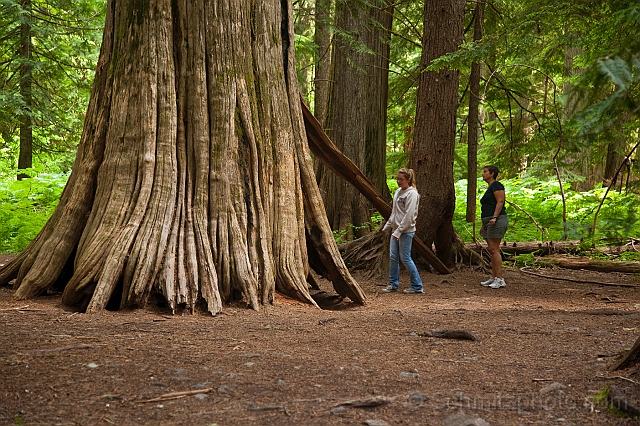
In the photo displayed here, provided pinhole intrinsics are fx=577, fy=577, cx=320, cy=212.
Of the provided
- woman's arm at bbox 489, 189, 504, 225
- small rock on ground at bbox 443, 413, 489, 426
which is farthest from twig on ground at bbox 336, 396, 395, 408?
woman's arm at bbox 489, 189, 504, 225

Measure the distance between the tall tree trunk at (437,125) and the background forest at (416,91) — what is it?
44cm

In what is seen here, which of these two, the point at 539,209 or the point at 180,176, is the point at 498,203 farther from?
the point at 539,209

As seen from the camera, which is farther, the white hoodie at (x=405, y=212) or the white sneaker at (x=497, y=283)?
the white sneaker at (x=497, y=283)

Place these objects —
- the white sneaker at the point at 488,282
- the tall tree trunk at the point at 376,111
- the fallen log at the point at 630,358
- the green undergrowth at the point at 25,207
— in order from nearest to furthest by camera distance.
Result: the fallen log at the point at 630,358
the white sneaker at the point at 488,282
the tall tree trunk at the point at 376,111
the green undergrowth at the point at 25,207

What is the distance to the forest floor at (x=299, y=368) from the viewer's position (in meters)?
2.78

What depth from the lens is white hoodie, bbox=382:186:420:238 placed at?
8.15 meters

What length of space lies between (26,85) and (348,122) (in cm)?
979

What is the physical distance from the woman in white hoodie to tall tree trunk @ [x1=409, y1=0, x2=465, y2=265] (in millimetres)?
1434

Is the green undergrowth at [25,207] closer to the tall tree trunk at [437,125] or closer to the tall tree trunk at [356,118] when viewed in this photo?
the tall tree trunk at [356,118]

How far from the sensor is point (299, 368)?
3.50 metres

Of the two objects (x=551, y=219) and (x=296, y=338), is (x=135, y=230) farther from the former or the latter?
(x=551, y=219)

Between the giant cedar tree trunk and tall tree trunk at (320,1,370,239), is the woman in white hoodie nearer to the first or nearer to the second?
the giant cedar tree trunk

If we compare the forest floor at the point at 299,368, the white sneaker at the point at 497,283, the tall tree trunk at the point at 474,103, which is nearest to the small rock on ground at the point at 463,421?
the forest floor at the point at 299,368

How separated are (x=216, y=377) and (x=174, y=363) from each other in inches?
14.2
